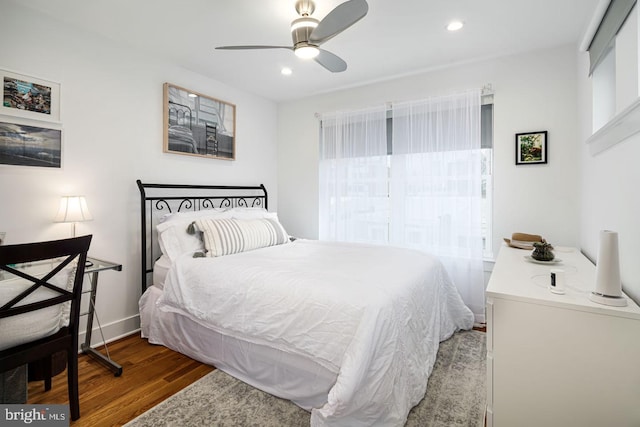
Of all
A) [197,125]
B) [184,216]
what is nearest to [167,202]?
[184,216]

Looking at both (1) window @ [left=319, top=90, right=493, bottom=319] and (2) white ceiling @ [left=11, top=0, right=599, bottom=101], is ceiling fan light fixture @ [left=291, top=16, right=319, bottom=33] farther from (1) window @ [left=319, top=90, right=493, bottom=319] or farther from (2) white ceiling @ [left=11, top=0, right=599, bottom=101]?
(1) window @ [left=319, top=90, right=493, bottom=319]

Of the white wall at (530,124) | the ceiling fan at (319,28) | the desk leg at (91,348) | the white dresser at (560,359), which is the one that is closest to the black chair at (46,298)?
the desk leg at (91,348)

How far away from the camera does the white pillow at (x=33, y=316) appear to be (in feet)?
4.76

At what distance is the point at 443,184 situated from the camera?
3234 millimetres

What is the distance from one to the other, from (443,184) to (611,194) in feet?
4.93

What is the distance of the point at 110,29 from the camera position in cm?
250

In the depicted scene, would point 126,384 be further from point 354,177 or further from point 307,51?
point 354,177

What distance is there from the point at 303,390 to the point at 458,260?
7.06ft

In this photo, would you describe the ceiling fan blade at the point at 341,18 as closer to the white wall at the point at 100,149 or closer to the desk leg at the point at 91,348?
the white wall at the point at 100,149

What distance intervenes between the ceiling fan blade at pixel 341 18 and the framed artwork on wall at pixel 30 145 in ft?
6.76

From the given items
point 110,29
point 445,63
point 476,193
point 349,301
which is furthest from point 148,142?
point 476,193

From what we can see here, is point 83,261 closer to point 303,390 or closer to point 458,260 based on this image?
point 303,390

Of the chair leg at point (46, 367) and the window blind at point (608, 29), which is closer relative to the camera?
the window blind at point (608, 29)

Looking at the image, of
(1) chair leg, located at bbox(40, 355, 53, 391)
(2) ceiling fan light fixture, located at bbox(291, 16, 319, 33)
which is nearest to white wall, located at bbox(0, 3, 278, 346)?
(1) chair leg, located at bbox(40, 355, 53, 391)
